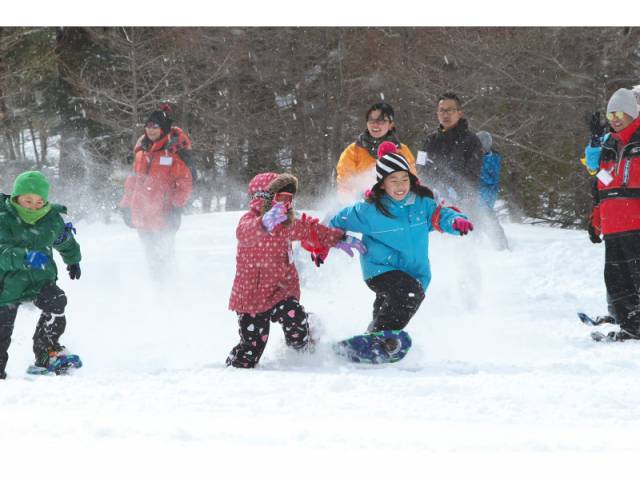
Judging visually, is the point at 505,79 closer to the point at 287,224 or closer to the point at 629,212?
the point at 629,212

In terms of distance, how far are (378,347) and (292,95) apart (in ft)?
55.0

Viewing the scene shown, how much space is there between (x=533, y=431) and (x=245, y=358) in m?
2.18

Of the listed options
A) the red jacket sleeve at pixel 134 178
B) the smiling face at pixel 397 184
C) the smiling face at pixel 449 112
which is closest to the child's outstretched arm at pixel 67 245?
the smiling face at pixel 397 184

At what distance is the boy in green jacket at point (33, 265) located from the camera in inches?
198

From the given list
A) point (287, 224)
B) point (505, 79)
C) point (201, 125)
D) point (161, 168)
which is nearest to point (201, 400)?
point (287, 224)

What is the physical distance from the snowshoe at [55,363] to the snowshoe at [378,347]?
1.95 metres

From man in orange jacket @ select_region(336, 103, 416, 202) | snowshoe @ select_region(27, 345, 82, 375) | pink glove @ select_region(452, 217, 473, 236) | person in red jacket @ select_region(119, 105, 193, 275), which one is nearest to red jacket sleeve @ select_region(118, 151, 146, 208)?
person in red jacket @ select_region(119, 105, 193, 275)

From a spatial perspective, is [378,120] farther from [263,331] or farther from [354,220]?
[263,331]

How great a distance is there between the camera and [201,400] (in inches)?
149

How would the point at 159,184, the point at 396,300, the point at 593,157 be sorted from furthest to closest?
the point at 159,184 → the point at 593,157 → the point at 396,300

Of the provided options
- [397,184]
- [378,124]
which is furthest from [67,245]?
[378,124]

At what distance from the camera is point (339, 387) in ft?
13.1

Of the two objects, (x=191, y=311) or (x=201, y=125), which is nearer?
(x=191, y=311)

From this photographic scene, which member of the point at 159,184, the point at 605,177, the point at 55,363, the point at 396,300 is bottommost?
the point at 55,363
